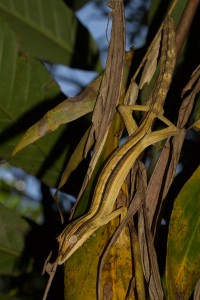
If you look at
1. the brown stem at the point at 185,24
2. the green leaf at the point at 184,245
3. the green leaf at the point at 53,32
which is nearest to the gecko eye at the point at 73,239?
the green leaf at the point at 184,245

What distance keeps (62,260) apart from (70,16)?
778 millimetres

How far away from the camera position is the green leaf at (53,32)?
1265mm

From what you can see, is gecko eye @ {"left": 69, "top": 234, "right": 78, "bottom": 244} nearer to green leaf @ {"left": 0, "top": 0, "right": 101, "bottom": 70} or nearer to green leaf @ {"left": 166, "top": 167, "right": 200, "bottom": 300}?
green leaf @ {"left": 166, "top": 167, "right": 200, "bottom": 300}

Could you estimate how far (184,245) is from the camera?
644 millimetres

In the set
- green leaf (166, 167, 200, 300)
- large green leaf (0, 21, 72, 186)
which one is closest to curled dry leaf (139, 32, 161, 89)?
green leaf (166, 167, 200, 300)

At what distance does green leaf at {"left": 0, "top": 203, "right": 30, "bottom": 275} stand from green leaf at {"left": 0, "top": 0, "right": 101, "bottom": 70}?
0.37 meters

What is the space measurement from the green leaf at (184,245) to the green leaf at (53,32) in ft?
2.17

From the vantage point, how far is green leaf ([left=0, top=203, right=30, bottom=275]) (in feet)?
3.58

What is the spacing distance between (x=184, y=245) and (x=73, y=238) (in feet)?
0.41

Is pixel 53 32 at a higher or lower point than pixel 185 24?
higher

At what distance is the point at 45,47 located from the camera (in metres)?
1.30

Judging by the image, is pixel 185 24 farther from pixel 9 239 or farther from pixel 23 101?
pixel 9 239

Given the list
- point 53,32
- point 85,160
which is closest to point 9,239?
point 85,160

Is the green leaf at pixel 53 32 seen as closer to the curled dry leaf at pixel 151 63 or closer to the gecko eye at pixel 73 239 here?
the curled dry leaf at pixel 151 63
